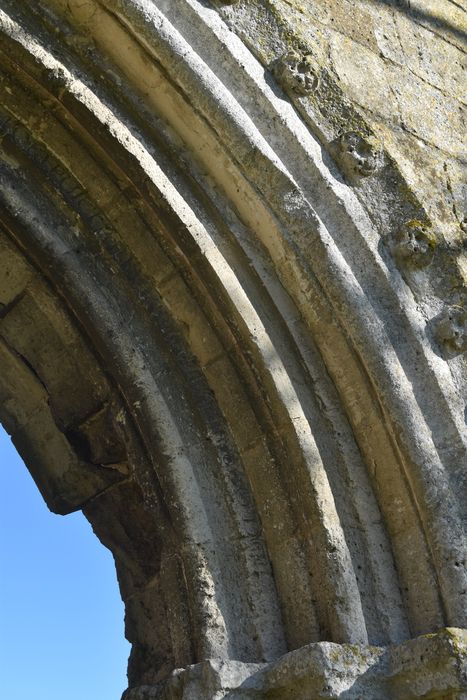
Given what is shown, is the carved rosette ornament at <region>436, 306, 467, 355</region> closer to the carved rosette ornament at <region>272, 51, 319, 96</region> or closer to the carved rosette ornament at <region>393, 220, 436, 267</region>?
the carved rosette ornament at <region>393, 220, 436, 267</region>

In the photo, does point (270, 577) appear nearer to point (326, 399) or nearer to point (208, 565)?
point (208, 565)

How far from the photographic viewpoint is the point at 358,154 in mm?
3406

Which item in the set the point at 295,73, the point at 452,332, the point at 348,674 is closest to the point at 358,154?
the point at 295,73

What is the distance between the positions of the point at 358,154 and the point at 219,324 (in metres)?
0.78

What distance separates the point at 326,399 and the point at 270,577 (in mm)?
597

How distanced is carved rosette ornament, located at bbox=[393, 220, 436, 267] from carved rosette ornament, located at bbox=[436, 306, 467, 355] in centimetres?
22

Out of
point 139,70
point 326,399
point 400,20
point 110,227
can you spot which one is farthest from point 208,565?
point 400,20

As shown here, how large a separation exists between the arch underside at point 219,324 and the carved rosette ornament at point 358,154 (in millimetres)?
34

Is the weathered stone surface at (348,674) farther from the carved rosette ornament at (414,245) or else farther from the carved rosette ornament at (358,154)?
the carved rosette ornament at (358,154)

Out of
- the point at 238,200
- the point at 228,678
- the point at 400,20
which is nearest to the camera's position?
the point at 228,678

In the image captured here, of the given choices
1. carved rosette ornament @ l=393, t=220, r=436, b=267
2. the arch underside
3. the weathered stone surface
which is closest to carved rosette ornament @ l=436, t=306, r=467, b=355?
the arch underside

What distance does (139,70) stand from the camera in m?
3.26

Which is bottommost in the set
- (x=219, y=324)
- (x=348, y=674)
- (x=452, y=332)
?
(x=348, y=674)

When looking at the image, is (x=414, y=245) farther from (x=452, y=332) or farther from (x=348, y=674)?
(x=348, y=674)
